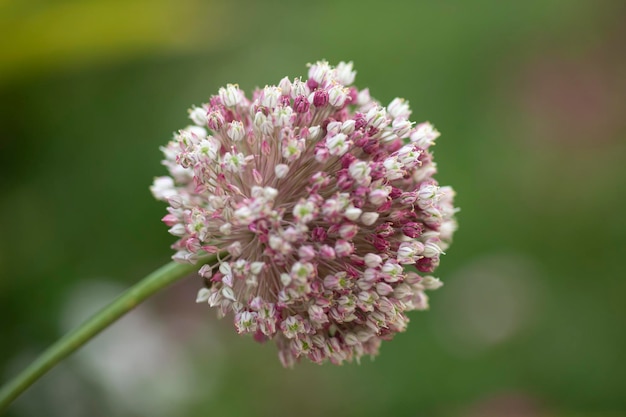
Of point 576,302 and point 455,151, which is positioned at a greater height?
point 455,151

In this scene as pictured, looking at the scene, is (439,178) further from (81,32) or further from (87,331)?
(87,331)

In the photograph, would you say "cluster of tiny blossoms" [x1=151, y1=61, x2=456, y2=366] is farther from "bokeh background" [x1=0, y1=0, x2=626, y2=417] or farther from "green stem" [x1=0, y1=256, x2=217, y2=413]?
"bokeh background" [x1=0, y1=0, x2=626, y2=417]

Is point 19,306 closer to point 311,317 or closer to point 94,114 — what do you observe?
point 94,114

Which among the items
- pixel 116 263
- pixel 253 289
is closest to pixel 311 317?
pixel 253 289

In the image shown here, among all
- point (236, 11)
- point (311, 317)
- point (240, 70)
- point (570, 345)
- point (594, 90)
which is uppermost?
point (236, 11)

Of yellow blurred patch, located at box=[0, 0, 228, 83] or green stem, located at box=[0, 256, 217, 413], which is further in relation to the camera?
yellow blurred patch, located at box=[0, 0, 228, 83]

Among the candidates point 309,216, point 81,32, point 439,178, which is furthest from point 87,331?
point 439,178

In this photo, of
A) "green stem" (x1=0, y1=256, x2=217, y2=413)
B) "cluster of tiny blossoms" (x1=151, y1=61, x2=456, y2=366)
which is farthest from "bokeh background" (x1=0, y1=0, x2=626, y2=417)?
"cluster of tiny blossoms" (x1=151, y1=61, x2=456, y2=366)
